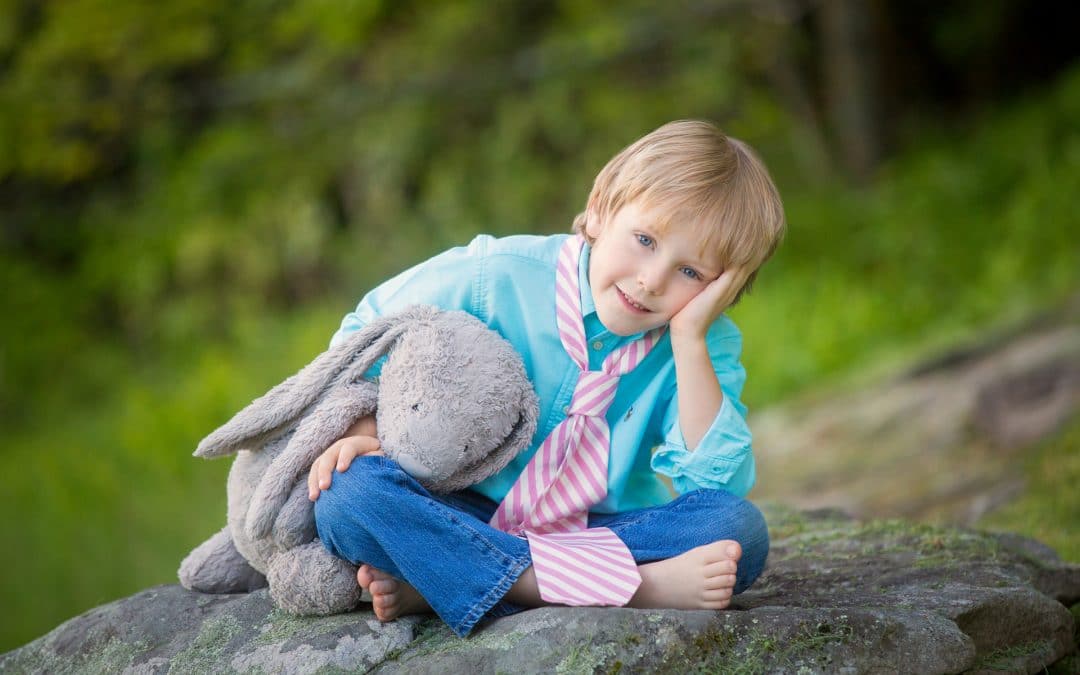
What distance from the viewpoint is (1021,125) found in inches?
304

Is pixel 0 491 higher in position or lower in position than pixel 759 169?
lower

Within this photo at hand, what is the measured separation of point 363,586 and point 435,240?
6.86 meters

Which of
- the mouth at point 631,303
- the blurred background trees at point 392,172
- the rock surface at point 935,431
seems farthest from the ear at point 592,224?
the blurred background trees at point 392,172

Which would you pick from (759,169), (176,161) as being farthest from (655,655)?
(176,161)

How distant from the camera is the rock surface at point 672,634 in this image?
1898 mm

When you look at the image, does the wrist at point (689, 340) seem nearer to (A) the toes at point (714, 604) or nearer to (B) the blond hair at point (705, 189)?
(B) the blond hair at point (705, 189)

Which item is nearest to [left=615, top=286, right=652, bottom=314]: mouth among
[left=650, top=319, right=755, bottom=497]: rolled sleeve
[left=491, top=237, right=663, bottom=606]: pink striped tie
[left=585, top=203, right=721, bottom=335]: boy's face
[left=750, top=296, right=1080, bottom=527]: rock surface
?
[left=585, top=203, right=721, bottom=335]: boy's face

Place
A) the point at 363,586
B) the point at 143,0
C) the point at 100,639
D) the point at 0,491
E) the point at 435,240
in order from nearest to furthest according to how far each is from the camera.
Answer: the point at 363,586 → the point at 100,639 → the point at 0,491 → the point at 143,0 → the point at 435,240

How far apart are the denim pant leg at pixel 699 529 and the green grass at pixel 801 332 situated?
12.1 ft

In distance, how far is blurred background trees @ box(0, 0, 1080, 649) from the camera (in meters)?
6.71

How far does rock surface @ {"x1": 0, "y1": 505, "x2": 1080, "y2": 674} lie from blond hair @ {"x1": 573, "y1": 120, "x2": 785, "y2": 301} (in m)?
0.73

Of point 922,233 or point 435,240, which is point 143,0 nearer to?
point 435,240

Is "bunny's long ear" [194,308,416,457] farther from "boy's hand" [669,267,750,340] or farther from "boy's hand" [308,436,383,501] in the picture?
"boy's hand" [669,267,750,340]

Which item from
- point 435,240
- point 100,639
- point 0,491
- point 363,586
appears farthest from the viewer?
point 435,240
